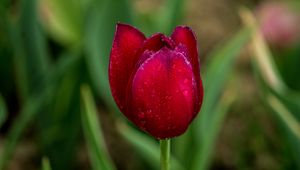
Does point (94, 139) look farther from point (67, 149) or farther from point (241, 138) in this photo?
point (241, 138)

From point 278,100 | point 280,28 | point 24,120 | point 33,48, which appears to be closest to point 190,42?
point 278,100

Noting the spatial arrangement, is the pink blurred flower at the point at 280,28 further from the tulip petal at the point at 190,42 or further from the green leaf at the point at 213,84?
the tulip petal at the point at 190,42

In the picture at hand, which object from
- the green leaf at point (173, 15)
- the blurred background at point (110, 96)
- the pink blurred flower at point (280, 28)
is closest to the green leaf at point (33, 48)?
the blurred background at point (110, 96)

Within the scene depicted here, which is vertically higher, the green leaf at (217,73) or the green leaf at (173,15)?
the green leaf at (173,15)

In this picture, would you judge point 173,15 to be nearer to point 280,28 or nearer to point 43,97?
point 43,97

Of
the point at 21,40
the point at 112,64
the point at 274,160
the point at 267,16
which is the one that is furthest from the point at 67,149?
the point at 112,64
